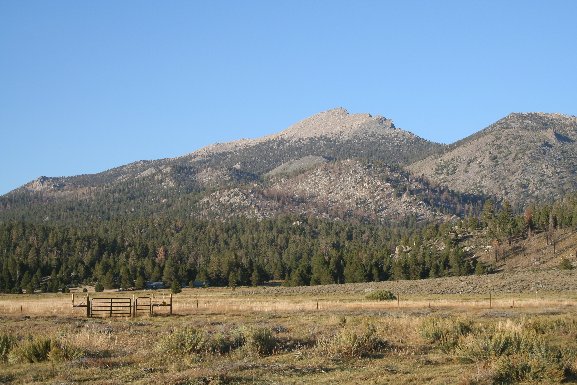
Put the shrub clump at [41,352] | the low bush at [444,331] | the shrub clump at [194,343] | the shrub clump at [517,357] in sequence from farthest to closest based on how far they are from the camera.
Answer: the low bush at [444,331]
the shrub clump at [194,343]
the shrub clump at [41,352]
the shrub clump at [517,357]

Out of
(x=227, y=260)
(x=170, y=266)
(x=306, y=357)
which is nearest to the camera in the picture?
(x=306, y=357)

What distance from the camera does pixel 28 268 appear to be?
13050 centimetres

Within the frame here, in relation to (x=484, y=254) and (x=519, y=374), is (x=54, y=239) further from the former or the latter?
(x=519, y=374)

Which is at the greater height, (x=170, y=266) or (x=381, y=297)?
(x=170, y=266)

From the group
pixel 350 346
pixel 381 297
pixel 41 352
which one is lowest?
pixel 381 297

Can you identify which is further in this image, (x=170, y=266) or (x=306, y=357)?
(x=170, y=266)

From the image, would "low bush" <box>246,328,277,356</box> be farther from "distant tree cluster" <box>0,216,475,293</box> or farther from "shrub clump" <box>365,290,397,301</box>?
"distant tree cluster" <box>0,216,475,293</box>

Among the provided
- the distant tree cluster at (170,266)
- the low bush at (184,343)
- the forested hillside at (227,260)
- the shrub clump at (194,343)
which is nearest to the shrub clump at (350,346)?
the shrub clump at (194,343)

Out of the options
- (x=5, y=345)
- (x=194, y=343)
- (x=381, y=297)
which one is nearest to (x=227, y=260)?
Answer: (x=381, y=297)

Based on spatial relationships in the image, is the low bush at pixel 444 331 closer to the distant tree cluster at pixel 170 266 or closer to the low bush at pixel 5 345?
the low bush at pixel 5 345

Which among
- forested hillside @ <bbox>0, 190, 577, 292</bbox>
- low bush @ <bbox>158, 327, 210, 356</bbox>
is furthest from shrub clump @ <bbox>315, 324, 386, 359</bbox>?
forested hillside @ <bbox>0, 190, 577, 292</bbox>

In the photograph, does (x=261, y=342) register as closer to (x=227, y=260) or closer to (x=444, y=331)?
(x=444, y=331)

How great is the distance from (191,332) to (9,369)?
19.1ft

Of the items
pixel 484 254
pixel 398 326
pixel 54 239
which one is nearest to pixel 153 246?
pixel 54 239
